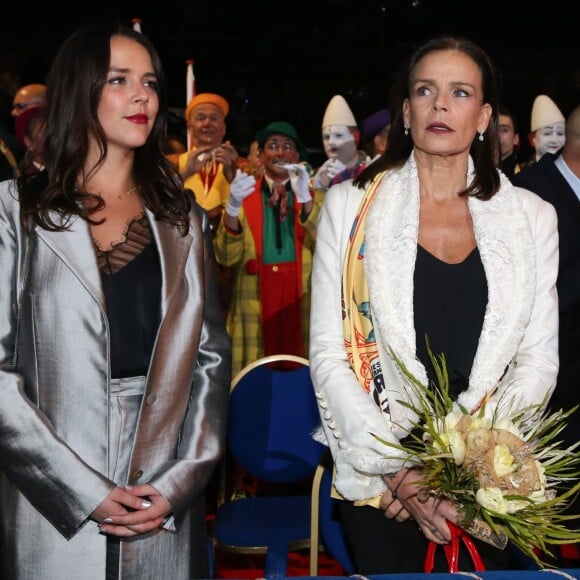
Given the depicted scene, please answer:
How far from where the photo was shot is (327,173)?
535cm

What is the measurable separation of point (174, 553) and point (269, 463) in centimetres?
93

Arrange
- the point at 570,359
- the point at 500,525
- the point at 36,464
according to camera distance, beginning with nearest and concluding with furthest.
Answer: the point at 500,525 → the point at 36,464 → the point at 570,359

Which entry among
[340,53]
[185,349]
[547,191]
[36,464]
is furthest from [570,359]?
[340,53]

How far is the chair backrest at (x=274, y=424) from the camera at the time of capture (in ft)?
10.2

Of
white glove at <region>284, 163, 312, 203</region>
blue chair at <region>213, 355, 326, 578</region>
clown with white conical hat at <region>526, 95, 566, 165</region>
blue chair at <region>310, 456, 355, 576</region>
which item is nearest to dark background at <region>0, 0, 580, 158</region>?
clown with white conical hat at <region>526, 95, 566, 165</region>

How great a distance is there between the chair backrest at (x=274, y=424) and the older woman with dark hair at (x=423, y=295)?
2.77ft

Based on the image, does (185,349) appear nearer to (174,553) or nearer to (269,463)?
(174,553)

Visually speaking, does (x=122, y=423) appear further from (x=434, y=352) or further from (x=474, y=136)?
(x=474, y=136)

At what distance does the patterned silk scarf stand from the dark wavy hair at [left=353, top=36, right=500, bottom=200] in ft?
0.59

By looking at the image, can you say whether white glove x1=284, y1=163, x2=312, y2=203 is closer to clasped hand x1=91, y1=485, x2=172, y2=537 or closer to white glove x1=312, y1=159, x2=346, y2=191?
white glove x1=312, y1=159, x2=346, y2=191

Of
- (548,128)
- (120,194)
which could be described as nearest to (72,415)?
(120,194)

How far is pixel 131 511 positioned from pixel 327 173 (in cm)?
345

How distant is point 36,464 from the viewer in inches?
82.4

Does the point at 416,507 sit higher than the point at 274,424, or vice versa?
the point at 416,507
